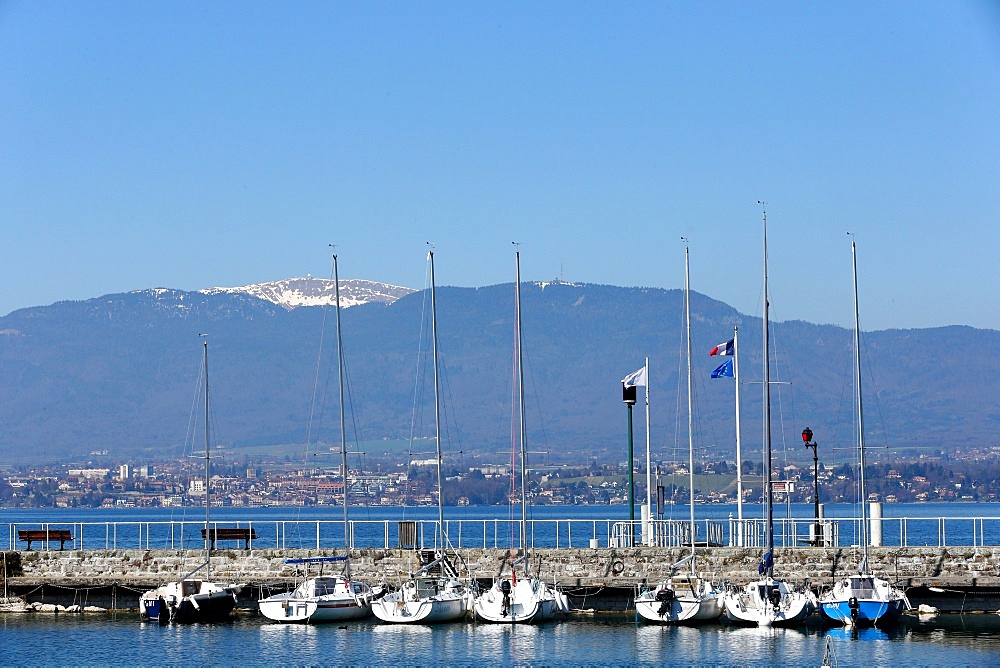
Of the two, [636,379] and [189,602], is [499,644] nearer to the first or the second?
[189,602]

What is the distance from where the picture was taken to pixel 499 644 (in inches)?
1769

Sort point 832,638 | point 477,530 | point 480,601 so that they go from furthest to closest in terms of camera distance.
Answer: point 477,530 → point 480,601 → point 832,638

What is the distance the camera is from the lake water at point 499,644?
42.2 m

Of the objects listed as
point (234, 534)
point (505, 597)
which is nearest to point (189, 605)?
point (234, 534)

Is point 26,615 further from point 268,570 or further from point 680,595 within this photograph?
point 680,595

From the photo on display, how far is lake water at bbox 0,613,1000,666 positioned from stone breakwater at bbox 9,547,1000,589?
1.34m

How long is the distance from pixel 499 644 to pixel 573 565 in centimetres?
509

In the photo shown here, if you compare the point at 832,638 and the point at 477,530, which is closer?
the point at 832,638

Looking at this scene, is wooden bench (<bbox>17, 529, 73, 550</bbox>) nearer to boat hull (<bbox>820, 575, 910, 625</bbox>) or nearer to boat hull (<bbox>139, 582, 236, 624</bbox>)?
boat hull (<bbox>139, 582, 236, 624</bbox>)

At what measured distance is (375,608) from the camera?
48.3 m

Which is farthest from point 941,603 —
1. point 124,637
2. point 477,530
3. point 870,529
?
point 477,530

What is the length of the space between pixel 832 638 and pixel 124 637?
20204mm

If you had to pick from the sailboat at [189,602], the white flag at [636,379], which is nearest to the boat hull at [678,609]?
the white flag at [636,379]

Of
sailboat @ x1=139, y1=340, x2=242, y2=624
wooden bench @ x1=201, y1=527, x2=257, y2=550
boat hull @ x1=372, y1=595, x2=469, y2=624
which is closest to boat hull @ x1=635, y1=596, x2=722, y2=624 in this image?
boat hull @ x1=372, y1=595, x2=469, y2=624
